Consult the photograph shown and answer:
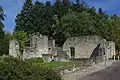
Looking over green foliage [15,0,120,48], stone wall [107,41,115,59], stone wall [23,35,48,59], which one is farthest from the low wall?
green foliage [15,0,120,48]

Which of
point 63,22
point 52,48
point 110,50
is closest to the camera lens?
point 52,48

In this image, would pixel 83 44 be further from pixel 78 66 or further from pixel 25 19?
pixel 25 19

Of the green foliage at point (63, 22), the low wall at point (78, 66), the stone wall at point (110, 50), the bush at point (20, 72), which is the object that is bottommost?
the low wall at point (78, 66)

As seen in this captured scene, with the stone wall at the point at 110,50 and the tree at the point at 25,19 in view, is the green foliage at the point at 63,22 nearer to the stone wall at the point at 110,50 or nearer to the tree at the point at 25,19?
the tree at the point at 25,19

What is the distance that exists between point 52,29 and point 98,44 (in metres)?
22.5

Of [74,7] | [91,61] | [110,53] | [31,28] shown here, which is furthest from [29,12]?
[91,61]

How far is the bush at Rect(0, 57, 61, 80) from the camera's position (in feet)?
36.9

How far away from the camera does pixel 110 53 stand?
61094 mm

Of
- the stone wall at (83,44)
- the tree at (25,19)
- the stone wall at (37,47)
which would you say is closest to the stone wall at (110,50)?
the stone wall at (83,44)

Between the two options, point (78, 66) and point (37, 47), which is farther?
point (37, 47)

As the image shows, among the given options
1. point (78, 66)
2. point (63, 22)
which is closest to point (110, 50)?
point (63, 22)

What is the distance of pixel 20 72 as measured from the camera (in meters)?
11.5

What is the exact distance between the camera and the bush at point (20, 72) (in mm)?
11242

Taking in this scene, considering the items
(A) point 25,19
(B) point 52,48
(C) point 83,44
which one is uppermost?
(A) point 25,19
